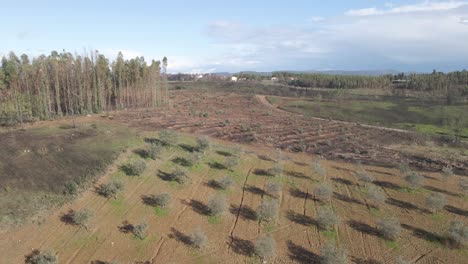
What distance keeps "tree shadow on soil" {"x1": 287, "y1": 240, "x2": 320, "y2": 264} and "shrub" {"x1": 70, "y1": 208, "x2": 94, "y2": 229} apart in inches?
512

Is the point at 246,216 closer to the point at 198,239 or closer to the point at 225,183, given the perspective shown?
the point at 225,183

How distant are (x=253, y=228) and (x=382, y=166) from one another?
17449mm

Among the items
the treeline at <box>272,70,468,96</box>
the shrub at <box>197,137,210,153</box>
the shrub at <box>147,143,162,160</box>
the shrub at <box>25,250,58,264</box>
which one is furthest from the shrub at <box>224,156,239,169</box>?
the treeline at <box>272,70,468,96</box>

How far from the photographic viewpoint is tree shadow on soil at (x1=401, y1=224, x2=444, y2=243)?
22.2m

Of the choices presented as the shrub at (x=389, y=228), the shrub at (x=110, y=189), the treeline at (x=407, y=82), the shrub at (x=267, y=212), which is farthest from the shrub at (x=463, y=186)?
the treeline at (x=407, y=82)

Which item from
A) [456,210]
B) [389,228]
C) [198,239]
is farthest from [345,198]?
[198,239]

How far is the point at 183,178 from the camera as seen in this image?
2834 centimetres

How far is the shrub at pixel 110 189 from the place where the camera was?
25531 mm

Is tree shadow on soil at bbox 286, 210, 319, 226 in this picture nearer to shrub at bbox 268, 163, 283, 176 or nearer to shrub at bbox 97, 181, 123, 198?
shrub at bbox 268, 163, 283, 176

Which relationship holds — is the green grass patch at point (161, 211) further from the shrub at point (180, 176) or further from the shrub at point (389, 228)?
the shrub at point (389, 228)

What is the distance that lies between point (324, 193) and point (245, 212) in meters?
6.29

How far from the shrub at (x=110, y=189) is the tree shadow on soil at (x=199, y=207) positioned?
17.0 feet

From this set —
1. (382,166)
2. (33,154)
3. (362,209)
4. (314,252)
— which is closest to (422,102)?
(382,166)

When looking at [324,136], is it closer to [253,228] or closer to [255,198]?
[255,198]
